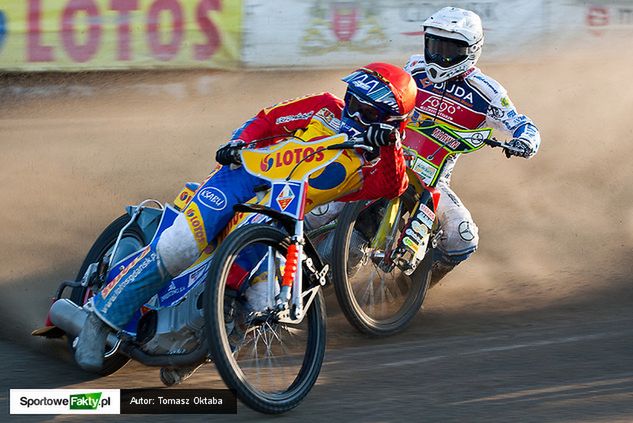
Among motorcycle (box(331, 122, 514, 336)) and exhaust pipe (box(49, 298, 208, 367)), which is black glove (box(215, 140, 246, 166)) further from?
motorcycle (box(331, 122, 514, 336))

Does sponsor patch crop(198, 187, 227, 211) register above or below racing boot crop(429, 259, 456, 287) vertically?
above

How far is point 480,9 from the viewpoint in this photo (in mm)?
15070

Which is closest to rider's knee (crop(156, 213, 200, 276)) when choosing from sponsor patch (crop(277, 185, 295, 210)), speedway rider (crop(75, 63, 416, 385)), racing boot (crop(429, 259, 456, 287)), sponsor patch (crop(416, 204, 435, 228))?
speedway rider (crop(75, 63, 416, 385))

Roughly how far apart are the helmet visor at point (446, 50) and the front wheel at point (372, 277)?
42.6 inches

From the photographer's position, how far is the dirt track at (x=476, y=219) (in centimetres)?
612

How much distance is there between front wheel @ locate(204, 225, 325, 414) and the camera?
5398mm

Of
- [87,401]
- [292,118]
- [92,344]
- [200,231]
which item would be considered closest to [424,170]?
[292,118]

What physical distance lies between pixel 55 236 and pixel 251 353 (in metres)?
3.65

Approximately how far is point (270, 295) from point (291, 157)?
74cm

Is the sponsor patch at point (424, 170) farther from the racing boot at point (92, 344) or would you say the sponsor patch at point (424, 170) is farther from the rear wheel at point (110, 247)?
the racing boot at point (92, 344)

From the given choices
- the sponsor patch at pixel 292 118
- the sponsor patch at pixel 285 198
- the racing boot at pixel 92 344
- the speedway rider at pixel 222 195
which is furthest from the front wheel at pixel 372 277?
the racing boot at pixel 92 344

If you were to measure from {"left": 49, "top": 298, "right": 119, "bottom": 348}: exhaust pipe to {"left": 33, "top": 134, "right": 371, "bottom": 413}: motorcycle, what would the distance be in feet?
0.06

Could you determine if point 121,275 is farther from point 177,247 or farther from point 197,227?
point 197,227

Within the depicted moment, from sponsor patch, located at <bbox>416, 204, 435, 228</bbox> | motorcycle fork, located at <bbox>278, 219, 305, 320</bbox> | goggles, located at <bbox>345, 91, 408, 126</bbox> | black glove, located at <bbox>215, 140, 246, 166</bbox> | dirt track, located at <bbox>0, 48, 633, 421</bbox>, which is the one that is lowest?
dirt track, located at <bbox>0, 48, 633, 421</bbox>
